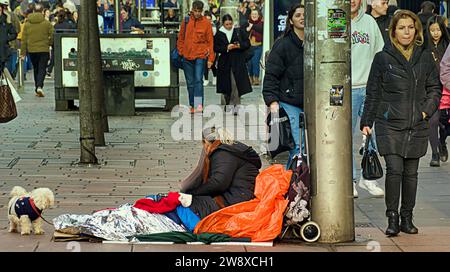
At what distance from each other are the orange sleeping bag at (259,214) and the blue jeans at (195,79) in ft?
35.1

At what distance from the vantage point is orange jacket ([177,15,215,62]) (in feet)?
62.4

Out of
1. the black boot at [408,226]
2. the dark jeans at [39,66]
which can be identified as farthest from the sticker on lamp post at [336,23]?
the dark jeans at [39,66]

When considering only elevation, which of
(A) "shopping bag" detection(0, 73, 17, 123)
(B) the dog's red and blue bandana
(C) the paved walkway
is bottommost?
(C) the paved walkway

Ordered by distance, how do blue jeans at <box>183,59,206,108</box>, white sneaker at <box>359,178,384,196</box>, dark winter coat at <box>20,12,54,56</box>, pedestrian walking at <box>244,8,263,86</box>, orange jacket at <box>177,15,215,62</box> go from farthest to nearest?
pedestrian walking at <box>244,8,263,86</box> → dark winter coat at <box>20,12,54,56</box> → blue jeans at <box>183,59,206,108</box> → orange jacket at <box>177,15,215,62</box> → white sneaker at <box>359,178,384,196</box>

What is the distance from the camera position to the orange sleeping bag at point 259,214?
827 centimetres

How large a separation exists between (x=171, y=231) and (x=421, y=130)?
204 cm

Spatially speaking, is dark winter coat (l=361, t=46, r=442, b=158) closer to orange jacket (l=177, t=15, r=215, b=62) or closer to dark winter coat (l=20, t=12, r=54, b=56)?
orange jacket (l=177, t=15, r=215, b=62)

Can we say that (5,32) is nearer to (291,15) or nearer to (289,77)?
(291,15)

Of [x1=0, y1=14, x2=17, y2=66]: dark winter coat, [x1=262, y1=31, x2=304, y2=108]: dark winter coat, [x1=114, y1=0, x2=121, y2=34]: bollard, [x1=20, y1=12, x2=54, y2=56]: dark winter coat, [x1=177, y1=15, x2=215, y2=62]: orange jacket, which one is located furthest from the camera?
[x1=20, y1=12, x2=54, y2=56]: dark winter coat

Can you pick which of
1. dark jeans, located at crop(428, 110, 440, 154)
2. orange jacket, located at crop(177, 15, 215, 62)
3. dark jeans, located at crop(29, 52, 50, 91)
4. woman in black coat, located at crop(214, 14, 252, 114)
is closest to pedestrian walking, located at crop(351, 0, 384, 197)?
dark jeans, located at crop(428, 110, 440, 154)

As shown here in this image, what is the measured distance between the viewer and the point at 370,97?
8.77 metres

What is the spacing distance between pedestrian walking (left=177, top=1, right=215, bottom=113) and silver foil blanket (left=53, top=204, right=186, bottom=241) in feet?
34.7

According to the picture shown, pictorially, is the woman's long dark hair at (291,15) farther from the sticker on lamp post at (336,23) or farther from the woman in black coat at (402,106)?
the sticker on lamp post at (336,23)

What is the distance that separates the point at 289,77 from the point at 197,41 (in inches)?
357
